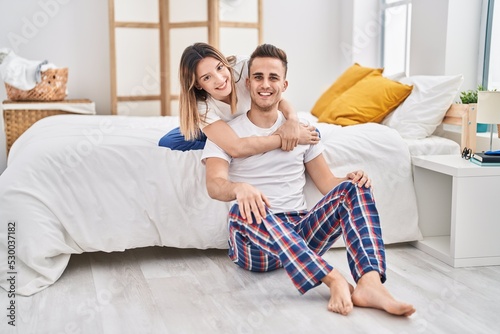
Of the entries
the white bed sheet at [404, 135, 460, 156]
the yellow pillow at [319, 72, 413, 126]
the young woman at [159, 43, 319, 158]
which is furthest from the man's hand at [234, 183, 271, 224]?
the yellow pillow at [319, 72, 413, 126]

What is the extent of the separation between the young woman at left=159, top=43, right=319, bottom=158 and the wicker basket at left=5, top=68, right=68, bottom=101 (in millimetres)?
2337

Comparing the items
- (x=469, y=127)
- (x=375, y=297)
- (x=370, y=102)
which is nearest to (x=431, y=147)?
(x=469, y=127)

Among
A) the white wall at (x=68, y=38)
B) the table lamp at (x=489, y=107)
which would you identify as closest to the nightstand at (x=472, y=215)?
the table lamp at (x=489, y=107)

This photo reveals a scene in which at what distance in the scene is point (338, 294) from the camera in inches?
74.5

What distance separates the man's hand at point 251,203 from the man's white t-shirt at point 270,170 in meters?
0.32

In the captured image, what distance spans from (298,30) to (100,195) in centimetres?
337

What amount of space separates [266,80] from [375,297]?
0.90 meters

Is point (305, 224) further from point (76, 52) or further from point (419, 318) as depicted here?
point (76, 52)

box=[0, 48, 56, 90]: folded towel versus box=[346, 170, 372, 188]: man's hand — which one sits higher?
box=[0, 48, 56, 90]: folded towel

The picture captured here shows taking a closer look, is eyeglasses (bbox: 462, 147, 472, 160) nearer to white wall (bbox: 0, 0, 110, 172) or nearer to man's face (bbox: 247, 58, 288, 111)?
man's face (bbox: 247, 58, 288, 111)

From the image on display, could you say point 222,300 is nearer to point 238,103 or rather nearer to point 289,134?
point 289,134

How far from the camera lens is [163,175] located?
8.09 ft

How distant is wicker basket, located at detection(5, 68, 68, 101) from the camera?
4.22 m

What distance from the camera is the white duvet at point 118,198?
7.35 feet
